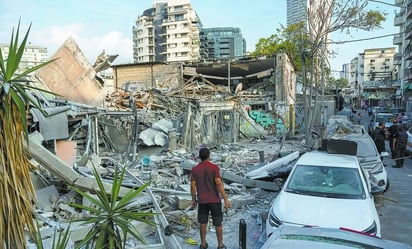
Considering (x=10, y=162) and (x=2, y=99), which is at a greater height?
(x=2, y=99)

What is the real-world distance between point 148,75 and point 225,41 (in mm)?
118587

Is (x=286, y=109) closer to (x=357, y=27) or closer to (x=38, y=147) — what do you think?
(x=357, y=27)

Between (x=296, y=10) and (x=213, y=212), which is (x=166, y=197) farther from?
(x=296, y=10)

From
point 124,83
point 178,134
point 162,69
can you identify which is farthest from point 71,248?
point 124,83

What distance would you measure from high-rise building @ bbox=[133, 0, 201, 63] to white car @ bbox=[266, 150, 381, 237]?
80.2 m

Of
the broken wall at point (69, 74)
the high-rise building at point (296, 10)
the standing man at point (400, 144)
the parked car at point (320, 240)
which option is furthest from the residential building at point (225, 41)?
the parked car at point (320, 240)

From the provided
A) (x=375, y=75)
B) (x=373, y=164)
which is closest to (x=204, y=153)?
(x=373, y=164)

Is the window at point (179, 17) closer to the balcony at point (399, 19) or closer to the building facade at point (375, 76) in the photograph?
the building facade at point (375, 76)

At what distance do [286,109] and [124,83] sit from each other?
1451 cm

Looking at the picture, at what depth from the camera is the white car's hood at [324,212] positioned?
16.9 feet

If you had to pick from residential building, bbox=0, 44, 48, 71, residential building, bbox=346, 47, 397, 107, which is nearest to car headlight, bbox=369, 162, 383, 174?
residential building, bbox=0, 44, 48, 71

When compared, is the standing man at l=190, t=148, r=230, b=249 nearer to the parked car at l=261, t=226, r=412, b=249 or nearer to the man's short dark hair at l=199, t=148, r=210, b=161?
the man's short dark hair at l=199, t=148, r=210, b=161

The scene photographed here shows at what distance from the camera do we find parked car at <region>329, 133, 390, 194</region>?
8.25 metres

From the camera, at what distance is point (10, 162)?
111 inches
